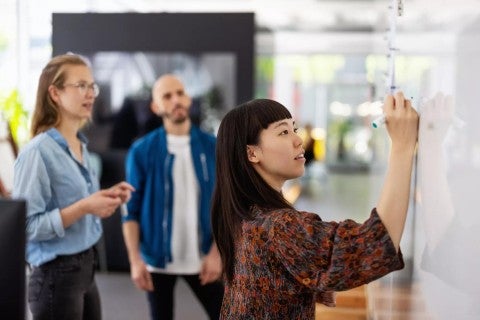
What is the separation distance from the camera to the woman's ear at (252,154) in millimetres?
1770

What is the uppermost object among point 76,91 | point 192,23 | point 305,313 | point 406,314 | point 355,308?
point 192,23

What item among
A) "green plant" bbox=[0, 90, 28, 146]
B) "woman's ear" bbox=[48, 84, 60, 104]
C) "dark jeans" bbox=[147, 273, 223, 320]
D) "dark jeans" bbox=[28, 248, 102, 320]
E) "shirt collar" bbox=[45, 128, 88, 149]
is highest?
"woman's ear" bbox=[48, 84, 60, 104]

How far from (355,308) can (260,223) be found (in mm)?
3826

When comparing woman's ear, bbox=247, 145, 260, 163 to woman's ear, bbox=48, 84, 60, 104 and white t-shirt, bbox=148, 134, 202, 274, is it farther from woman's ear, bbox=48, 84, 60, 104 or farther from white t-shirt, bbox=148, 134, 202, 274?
white t-shirt, bbox=148, 134, 202, 274

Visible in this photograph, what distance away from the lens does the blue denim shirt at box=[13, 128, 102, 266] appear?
100 inches

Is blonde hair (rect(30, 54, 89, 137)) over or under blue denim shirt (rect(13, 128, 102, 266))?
over

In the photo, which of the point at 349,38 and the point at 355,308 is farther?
the point at 349,38

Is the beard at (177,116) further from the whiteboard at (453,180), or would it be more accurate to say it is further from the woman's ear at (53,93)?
the whiteboard at (453,180)

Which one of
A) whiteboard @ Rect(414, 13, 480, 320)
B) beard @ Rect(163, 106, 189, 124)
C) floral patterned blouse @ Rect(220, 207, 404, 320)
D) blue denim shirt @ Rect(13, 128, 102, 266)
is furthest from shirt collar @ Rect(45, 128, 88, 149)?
whiteboard @ Rect(414, 13, 480, 320)

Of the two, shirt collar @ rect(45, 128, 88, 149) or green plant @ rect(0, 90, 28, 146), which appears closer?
Answer: shirt collar @ rect(45, 128, 88, 149)

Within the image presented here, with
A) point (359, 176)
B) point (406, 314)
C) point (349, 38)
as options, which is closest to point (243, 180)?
point (406, 314)

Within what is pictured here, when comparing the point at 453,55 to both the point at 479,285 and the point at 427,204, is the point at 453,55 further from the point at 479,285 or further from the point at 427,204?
the point at 479,285

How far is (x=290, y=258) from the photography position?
5.10 ft

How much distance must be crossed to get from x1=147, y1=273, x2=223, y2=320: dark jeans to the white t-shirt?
8 cm
